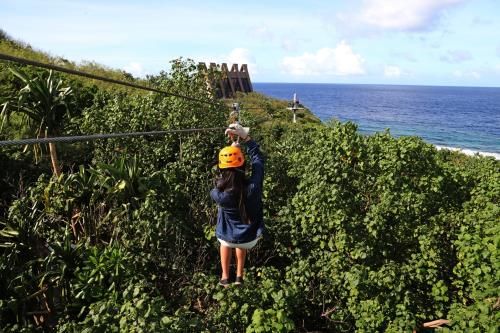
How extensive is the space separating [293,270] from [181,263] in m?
1.72

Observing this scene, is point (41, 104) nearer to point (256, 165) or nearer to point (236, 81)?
point (256, 165)

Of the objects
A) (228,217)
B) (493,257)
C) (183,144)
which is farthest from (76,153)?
(493,257)

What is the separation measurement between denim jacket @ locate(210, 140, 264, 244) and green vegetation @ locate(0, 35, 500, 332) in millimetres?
592

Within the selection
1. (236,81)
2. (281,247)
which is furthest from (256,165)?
(236,81)

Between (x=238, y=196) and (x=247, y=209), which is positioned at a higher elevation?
(x=238, y=196)

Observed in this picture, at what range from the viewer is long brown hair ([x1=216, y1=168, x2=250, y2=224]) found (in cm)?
509

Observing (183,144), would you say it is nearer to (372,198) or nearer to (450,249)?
(372,198)

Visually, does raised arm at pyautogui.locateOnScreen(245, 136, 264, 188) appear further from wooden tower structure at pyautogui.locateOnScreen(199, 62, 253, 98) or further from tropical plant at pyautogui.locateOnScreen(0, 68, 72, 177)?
wooden tower structure at pyautogui.locateOnScreen(199, 62, 253, 98)

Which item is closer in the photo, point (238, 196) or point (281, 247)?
point (238, 196)

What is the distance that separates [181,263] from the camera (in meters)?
6.41

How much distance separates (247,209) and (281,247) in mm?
1633

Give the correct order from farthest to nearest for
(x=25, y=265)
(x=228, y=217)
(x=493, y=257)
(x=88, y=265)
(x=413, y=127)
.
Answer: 1. (x=413, y=127)
2. (x=25, y=265)
3. (x=88, y=265)
4. (x=228, y=217)
5. (x=493, y=257)

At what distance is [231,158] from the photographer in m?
4.95

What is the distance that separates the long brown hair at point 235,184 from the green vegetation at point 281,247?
941mm
